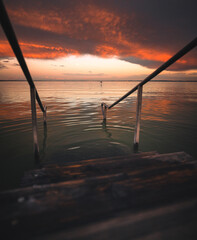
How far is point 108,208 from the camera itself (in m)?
1.32

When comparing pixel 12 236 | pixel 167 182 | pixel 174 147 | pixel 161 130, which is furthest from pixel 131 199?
pixel 161 130

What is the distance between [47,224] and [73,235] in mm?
281

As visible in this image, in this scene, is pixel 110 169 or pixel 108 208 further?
pixel 110 169

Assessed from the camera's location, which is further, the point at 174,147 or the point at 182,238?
the point at 174,147

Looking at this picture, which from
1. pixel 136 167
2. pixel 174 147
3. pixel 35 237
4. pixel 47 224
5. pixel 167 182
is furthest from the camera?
pixel 174 147

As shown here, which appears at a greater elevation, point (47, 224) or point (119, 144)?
point (47, 224)

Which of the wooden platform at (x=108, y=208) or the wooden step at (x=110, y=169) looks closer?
the wooden platform at (x=108, y=208)

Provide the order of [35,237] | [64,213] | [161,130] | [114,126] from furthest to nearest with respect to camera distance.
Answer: [114,126] < [161,130] < [64,213] < [35,237]

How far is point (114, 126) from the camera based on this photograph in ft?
27.3

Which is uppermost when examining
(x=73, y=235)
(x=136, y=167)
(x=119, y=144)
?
(x=73, y=235)

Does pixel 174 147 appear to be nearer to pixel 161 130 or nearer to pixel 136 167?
pixel 161 130

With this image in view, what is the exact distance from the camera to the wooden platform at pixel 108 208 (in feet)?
3.66

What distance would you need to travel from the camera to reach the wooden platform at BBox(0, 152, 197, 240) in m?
1.11

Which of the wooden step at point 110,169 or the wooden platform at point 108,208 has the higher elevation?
the wooden platform at point 108,208
